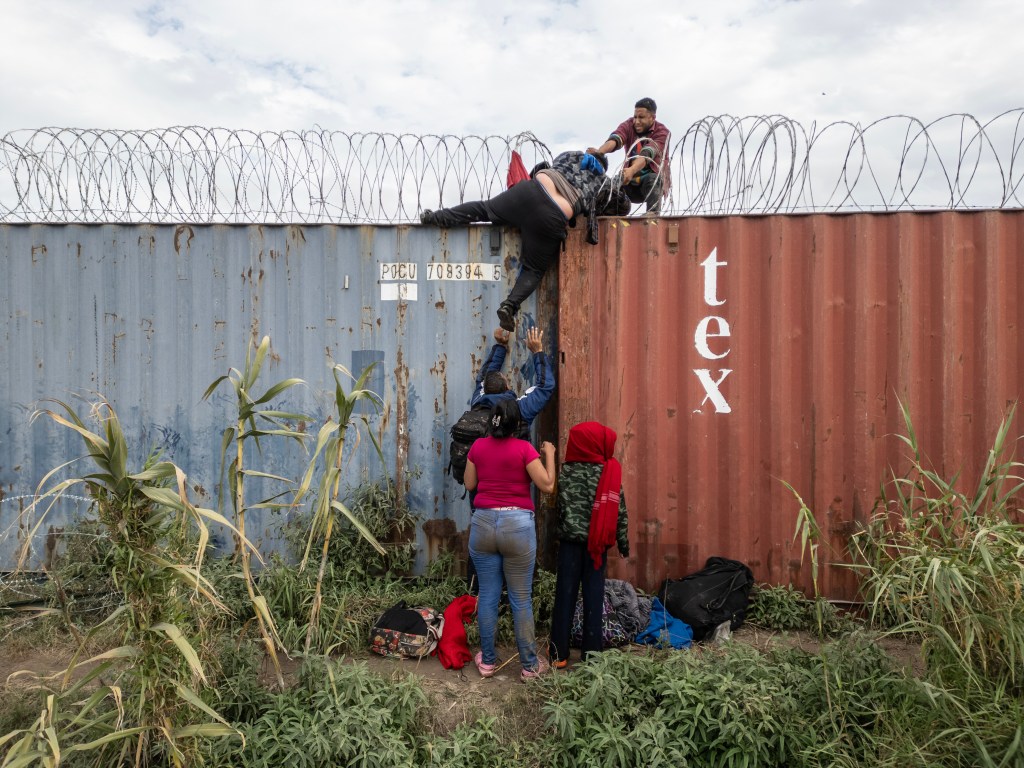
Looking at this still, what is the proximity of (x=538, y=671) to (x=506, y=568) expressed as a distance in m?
0.58

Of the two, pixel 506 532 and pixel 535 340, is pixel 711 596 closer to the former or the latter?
pixel 506 532

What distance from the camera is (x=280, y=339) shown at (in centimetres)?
453

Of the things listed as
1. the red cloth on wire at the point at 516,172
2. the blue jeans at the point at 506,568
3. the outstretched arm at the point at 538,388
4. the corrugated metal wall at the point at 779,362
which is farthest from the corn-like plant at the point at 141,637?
the red cloth on wire at the point at 516,172

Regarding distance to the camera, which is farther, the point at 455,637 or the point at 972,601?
the point at 455,637

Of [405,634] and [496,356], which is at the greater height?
[496,356]

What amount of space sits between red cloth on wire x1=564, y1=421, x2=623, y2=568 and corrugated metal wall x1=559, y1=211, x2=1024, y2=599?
30.1 inches

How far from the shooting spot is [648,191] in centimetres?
466

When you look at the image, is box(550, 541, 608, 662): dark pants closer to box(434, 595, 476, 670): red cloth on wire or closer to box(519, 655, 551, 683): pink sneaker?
box(519, 655, 551, 683): pink sneaker

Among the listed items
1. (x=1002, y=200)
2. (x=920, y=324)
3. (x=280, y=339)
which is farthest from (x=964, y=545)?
(x=280, y=339)

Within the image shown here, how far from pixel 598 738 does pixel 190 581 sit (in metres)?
1.79

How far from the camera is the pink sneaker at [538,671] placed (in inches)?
128

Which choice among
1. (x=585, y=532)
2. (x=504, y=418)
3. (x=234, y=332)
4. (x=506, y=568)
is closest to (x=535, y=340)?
(x=504, y=418)

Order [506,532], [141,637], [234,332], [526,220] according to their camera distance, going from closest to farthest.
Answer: [141,637] < [506,532] < [526,220] < [234,332]

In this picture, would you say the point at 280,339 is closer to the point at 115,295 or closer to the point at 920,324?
the point at 115,295
